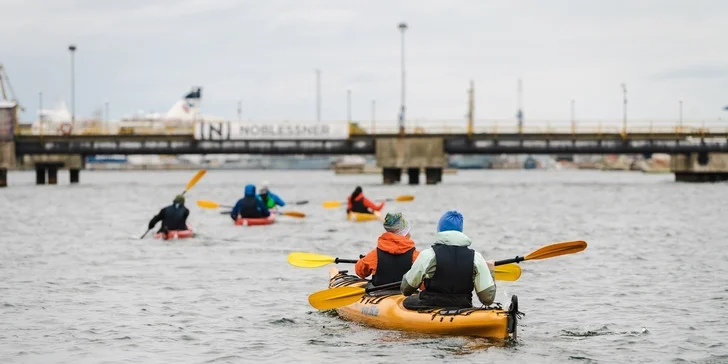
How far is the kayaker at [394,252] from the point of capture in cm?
1744

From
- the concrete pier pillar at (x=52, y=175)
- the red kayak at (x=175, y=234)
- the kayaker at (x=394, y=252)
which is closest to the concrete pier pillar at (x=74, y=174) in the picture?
the concrete pier pillar at (x=52, y=175)

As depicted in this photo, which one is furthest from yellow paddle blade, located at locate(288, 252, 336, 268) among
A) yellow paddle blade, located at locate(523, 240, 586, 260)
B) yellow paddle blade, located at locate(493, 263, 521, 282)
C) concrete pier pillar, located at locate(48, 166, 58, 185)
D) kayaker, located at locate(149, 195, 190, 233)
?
concrete pier pillar, located at locate(48, 166, 58, 185)

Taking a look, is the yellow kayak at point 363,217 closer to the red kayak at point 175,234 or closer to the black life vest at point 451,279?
the red kayak at point 175,234

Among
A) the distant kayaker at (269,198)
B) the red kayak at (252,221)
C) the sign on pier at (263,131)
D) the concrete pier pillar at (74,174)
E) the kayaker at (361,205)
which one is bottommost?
the concrete pier pillar at (74,174)

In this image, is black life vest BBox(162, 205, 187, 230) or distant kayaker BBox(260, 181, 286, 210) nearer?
black life vest BBox(162, 205, 187, 230)

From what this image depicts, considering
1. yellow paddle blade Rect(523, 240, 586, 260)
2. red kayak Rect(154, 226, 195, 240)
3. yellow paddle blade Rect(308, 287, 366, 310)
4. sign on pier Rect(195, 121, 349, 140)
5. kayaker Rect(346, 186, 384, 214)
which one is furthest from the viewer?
sign on pier Rect(195, 121, 349, 140)

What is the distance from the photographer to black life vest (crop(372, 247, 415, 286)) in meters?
17.6

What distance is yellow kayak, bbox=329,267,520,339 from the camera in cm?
1609

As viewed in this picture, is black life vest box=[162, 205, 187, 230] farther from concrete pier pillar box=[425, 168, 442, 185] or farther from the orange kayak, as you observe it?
concrete pier pillar box=[425, 168, 442, 185]

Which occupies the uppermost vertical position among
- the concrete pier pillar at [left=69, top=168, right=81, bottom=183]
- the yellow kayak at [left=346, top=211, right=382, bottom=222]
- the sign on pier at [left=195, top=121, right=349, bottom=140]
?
the sign on pier at [left=195, top=121, right=349, bottom=140]

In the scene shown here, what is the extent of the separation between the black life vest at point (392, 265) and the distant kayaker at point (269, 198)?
83.6 feet

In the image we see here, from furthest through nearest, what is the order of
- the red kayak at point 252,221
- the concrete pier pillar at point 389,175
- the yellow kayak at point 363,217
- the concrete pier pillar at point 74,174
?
the concrete pier pillar at point 74,174 → the concrete pier pillar at point 389,175 → the yellow kayak at point 363,217 → the red kayak at point 252,221

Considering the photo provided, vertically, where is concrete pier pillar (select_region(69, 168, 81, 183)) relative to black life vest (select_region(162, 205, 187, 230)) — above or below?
below

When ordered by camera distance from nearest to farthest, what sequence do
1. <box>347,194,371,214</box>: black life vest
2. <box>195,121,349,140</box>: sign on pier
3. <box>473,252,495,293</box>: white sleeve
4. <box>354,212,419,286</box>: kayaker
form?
<box>473,252,495,293</box>: white sleeve → <box>354,212,419,286</box>: kayaker → <box>347,194,371,214</box>: black life vest → <box>195,121,349,140</box>: sign on pier
